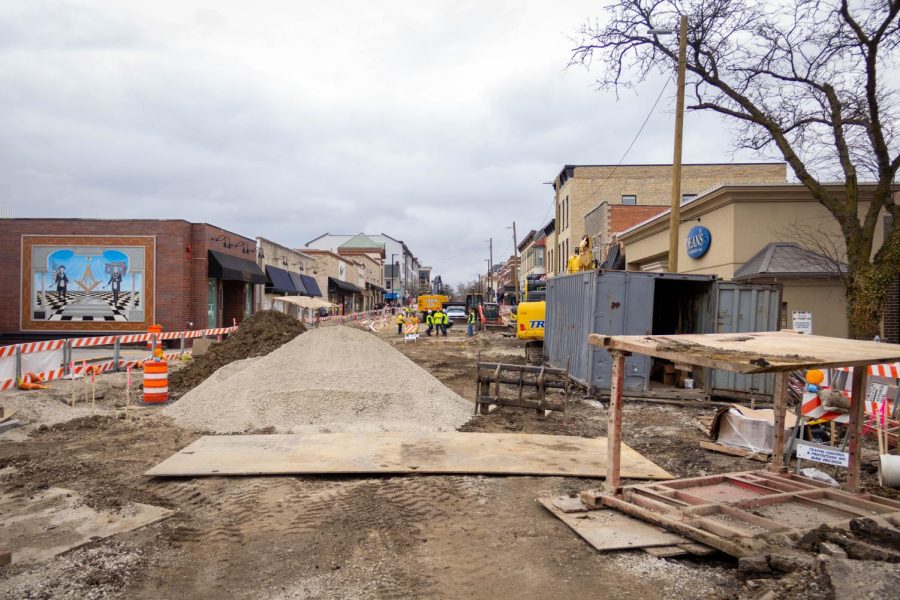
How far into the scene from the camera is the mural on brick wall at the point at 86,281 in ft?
81.6

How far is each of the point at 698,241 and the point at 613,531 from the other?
15.8m

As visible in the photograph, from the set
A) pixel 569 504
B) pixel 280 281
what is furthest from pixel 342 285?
pixel 569 504

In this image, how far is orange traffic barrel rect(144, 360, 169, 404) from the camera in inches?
464

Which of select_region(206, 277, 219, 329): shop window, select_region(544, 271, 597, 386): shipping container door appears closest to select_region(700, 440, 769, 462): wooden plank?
select_region(544, 271, 597, 386): shipping container door

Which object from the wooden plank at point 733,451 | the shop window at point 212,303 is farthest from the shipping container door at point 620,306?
the shop window at point 212,303

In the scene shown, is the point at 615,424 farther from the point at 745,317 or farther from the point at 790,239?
the point at 790,239

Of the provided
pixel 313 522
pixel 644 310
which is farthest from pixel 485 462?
pixel 644 310

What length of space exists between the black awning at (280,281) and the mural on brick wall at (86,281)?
1077 cm

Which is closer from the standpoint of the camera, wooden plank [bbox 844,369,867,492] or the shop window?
wooden plank [bbox 844,369,867,492]

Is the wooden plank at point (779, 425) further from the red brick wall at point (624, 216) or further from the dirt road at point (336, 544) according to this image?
the red brick wall at point (624, 216)

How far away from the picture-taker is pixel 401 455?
25.2ft

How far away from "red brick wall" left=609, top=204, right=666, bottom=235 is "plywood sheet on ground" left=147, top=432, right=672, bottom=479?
26065mm

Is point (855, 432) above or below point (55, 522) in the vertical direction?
above

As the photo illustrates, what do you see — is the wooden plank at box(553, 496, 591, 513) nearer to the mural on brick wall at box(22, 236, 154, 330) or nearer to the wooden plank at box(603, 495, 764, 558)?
the wooden plank at box(603, 495, 764, 558)
